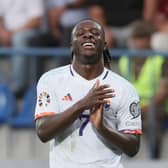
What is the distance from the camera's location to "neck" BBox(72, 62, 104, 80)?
4590 millimetres

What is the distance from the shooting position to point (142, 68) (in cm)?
880

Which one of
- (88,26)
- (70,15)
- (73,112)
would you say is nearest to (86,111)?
(73,112)

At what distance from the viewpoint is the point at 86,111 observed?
14.9 ft

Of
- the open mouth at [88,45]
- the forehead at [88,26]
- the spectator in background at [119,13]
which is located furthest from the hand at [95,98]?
the spectator in background at [119,13]

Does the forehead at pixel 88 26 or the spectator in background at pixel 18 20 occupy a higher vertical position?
the spectator in background at pixel 18 20

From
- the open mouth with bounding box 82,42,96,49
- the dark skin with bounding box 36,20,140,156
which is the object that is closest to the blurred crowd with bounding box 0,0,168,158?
the dark skin with bounding box 36,20,140,156

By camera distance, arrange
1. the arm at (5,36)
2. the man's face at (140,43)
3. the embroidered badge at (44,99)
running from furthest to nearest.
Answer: the arm at (5,36)
the man's face at (140,43)
the embroidered badge at (44,99)

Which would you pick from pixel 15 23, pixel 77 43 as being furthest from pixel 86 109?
pixel 15 23

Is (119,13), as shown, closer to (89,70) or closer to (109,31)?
(109,31)

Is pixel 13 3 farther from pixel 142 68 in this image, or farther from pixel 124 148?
pixel 124 148

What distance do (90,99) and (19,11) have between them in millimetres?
5367

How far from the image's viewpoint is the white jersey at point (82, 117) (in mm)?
4582

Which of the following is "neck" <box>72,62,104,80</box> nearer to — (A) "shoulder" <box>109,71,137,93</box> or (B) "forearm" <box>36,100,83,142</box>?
(A) "shoulder" <box>109,71,137,93</box>

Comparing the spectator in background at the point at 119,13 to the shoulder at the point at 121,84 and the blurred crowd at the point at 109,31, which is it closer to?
the blurred crowd at the point at 109,31
